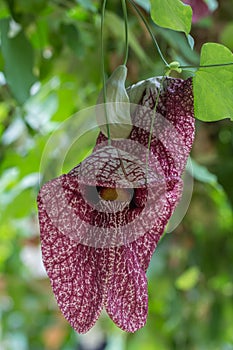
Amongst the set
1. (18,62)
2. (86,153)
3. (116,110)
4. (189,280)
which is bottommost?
(189,280)

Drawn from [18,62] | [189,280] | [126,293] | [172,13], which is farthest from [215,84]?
[189,280]

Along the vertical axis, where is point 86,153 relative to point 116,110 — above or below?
below

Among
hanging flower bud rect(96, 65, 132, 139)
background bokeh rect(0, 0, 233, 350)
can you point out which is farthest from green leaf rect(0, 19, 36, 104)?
hanging flower bud rect(96, 65, 132, 139)

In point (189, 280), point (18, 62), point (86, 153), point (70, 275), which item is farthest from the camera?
point (189, 280)

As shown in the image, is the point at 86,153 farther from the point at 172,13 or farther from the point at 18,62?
the point at 172,13

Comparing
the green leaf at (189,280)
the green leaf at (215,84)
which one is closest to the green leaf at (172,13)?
the green leaf at (215,84)
